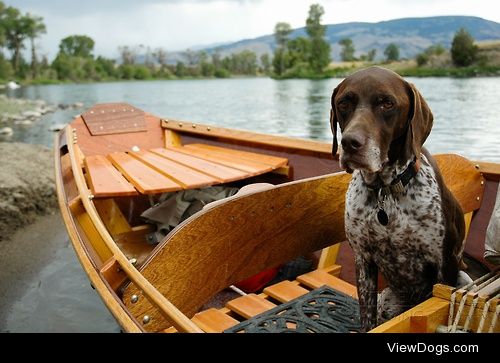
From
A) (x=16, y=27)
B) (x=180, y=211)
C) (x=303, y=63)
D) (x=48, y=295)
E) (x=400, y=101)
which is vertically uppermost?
(x=16, y=27)

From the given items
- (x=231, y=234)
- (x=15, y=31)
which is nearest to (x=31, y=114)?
(x=231, y=234)

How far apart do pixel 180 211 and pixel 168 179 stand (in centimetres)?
46

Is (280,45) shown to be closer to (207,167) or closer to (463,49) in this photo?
(463,49)

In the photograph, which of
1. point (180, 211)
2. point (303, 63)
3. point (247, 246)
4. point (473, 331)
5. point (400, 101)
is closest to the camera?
point (473, 331)

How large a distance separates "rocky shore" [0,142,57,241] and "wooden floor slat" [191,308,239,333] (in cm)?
558

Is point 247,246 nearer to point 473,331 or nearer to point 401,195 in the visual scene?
point 401,195

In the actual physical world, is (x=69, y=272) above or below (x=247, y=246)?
below

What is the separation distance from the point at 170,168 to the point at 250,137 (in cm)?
118

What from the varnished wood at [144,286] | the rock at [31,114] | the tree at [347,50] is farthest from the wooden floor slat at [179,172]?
the tree at [347,50]

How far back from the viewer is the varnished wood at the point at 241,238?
8.63 ft

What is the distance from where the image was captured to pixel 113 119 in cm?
616

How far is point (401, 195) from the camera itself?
232 centimetres

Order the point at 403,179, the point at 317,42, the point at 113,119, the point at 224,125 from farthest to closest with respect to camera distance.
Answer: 1. the point at 317,42
2. the point at 224,125
3. the point at 113,119
4. the point at 403,179
